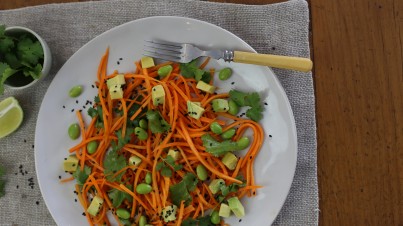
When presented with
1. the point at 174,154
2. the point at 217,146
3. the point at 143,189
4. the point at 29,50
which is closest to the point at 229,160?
the point at 217,146

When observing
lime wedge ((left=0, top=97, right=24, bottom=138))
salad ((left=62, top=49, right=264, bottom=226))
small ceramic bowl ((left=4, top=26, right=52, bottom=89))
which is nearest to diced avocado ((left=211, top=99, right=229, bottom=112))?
salad ((left=62, top=49, right=264, bottom=226))

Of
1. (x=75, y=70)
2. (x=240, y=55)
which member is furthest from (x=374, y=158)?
(x=75, y=70)

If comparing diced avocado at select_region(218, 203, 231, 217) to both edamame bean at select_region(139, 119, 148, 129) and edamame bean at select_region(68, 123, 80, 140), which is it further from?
edamame bean at select_region(68, 123, 80, 140)

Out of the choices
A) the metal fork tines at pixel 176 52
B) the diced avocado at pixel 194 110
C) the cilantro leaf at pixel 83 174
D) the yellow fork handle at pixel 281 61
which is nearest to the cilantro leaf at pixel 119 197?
the cilantro leaf at pixel 83 174

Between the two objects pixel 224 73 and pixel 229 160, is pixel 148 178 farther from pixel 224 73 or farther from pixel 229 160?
pixel 224 73

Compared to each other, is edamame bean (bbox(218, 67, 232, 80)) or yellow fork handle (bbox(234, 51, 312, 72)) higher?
yellow fork handle (bbox(234, 51, 312, 72))

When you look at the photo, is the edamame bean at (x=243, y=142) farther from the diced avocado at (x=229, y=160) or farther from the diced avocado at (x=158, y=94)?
Result: the diced avocado at (x=158, y=94)

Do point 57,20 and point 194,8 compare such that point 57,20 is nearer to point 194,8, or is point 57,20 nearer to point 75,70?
point 75,70
